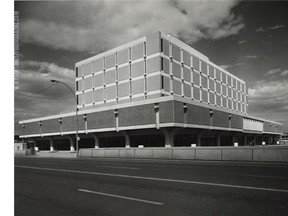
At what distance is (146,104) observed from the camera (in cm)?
4419

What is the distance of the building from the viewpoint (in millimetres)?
44309

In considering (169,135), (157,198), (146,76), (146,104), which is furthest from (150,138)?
(157,198)

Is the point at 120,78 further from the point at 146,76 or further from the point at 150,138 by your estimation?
the point at 150,138

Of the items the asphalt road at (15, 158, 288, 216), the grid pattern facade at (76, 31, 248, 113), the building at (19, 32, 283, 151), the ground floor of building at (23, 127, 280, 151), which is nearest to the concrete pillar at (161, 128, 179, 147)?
the ground floor of building at (23, 127, 280, 151)

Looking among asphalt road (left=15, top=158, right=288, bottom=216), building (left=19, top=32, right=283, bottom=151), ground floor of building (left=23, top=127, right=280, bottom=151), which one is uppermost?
building (left=19, top=32, right=283, bottom=151)

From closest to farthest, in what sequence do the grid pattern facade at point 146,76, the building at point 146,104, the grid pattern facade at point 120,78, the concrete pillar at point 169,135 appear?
the concrete pillar at point 169,135 < the building at point 146,104 < the grid pattern facade at point 146,76 < the grid pattern facade at point 120,78

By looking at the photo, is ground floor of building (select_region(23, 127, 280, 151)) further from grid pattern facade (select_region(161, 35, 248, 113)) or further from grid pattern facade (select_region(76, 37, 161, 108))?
grid pattern facade (select_region(161, 35, 248, 113))

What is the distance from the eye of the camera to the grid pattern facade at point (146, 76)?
50938 mm

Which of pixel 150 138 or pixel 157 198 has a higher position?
pixel 157 198

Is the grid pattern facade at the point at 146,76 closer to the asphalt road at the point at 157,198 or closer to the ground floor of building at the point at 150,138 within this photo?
the ground floor of building at the point at 150,138

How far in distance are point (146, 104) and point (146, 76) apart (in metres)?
9.47

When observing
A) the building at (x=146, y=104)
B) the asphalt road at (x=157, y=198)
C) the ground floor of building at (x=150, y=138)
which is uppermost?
the building at (x=146, y=104)

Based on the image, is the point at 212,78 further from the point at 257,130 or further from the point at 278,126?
the point at 278,126

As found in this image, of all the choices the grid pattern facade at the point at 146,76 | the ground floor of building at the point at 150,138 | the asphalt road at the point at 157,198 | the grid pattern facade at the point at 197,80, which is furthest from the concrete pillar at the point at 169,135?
the asphalt road at the point at 157,198
